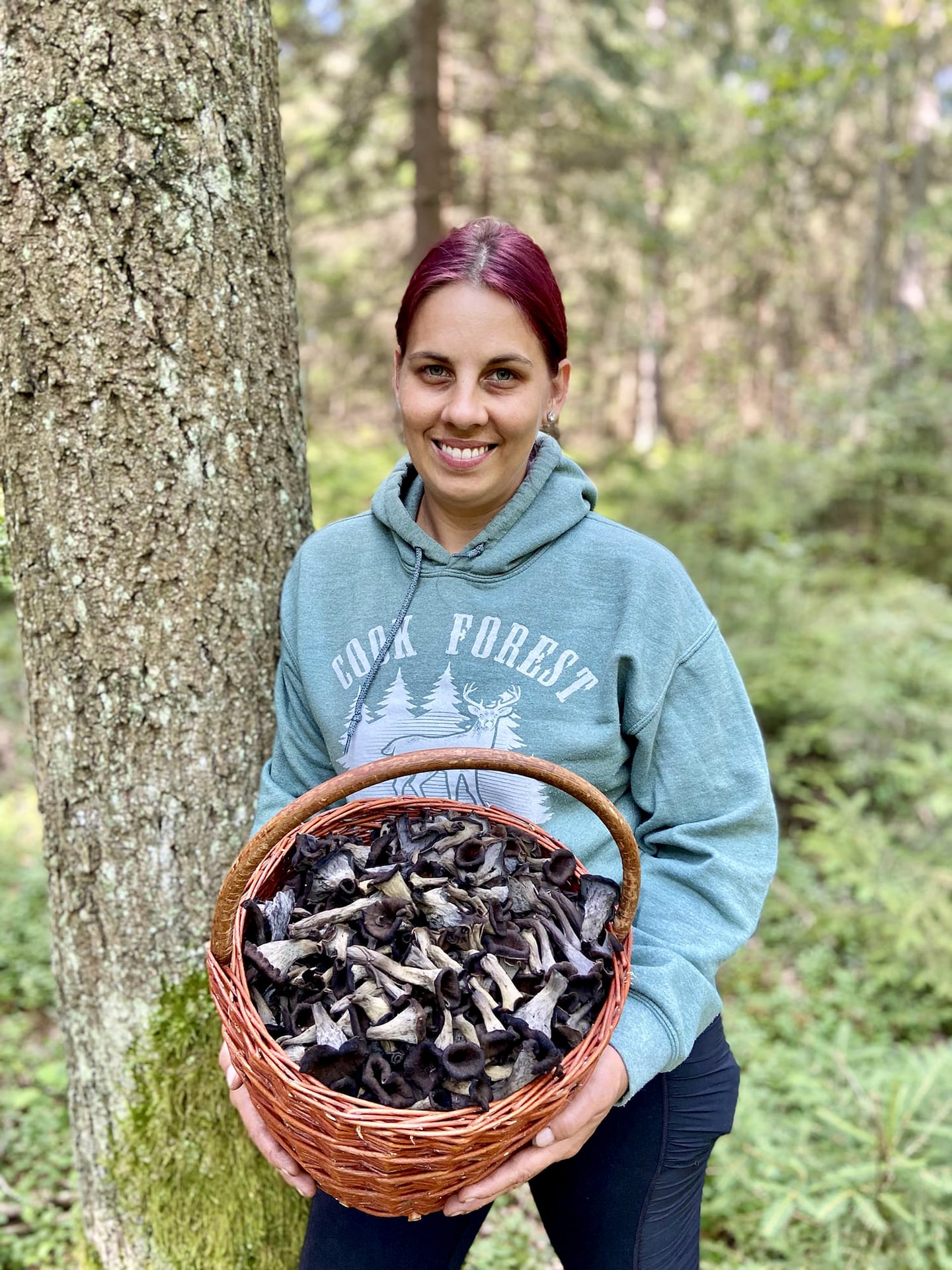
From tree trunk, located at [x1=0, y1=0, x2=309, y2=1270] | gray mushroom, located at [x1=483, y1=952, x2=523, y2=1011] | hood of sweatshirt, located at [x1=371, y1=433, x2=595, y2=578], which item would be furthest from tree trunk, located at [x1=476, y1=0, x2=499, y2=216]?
gray mushroom, located at [x1=483, y1=952, x2=523, y2=1011]

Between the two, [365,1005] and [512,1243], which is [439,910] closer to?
[365,1005]

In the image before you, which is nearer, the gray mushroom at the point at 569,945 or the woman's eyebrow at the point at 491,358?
the gray mushroom at the point at 569,945

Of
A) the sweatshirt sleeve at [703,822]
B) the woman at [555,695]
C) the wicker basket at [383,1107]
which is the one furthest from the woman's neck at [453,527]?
the wicker basket at [383,1107]

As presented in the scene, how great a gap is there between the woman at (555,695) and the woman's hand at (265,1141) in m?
0.01

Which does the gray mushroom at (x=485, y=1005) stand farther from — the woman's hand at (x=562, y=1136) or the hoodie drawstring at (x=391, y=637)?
the hoodie drawstring at (x=391, y=637)

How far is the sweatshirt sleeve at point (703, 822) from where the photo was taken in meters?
1.75

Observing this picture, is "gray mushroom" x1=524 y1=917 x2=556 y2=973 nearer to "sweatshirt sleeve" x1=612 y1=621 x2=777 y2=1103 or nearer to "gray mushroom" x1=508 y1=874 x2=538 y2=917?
"gray mushroom" x1=508 y1=874 x2=538 y2=917

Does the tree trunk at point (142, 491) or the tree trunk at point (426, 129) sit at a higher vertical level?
the tree trunk at point (426, 129)

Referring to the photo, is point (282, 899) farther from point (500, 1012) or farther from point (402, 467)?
point (402, 467)

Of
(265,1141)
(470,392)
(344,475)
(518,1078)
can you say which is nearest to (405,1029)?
(518,1078)

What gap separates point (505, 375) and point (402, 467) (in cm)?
39

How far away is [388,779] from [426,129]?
7.57 m

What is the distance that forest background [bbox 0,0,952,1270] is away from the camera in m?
3.05

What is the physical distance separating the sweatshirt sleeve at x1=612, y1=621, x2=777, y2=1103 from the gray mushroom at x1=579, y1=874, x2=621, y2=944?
0.70 ft
